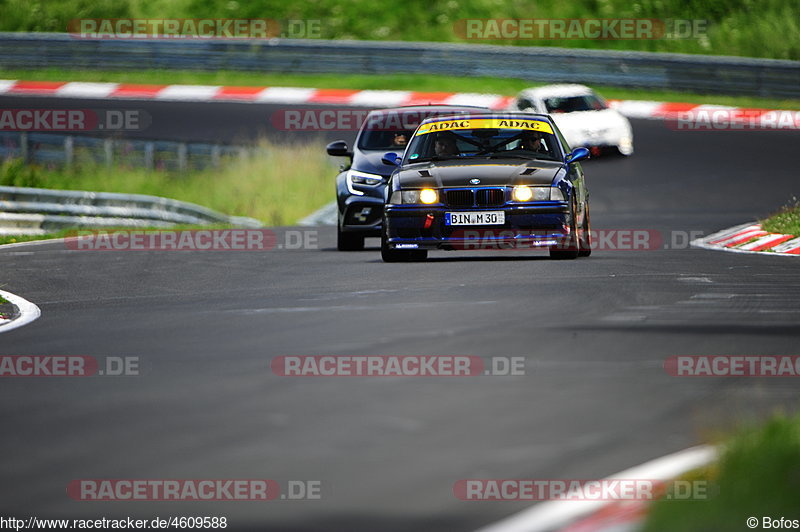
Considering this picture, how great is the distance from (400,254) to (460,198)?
122cm

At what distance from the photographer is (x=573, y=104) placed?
26859 mm

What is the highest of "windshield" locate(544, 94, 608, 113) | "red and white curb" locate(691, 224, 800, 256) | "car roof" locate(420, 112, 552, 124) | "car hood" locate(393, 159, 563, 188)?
"windshield" locate(544, 94, 608, 113)

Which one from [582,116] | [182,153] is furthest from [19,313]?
[182,153]

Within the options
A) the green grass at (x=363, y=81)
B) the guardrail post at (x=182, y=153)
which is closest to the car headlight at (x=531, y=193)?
the guardrail post at (x=182, y=153)

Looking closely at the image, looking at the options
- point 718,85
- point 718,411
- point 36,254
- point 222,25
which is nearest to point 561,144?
point 36,254

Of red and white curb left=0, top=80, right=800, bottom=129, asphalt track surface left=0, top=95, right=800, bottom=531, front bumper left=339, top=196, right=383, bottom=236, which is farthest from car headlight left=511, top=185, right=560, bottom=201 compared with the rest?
red and white curb left=0, top=80, right=800, bottom=129

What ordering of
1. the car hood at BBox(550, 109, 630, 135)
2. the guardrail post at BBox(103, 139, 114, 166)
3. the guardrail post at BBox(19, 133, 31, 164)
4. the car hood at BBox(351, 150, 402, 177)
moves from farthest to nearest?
the guardrail post at BBox(103, 139, 114, 166)
the guardrail post at BBox(19, 133, 31, 164)
the car hood at BBox(550, 109, 630, 135)
the car hood at BBox(351, 150, 402, 177)

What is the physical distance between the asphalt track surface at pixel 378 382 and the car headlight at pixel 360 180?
0.82 m

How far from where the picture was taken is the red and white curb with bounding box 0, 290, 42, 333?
1146 cm

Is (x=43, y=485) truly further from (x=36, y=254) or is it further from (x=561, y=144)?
(x=36, y=254)

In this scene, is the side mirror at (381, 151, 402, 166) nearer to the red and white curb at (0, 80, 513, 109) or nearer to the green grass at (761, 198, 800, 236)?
the green grass at (761, 198, 800, 236)

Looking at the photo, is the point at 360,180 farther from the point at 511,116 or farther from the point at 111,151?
the point at 111,151

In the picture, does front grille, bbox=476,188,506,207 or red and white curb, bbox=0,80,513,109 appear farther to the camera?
red and white curb, bbox=0,80,513,109

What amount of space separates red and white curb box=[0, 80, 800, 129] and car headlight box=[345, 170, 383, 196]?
12.9 m
